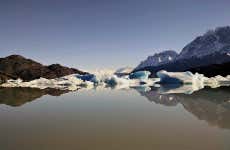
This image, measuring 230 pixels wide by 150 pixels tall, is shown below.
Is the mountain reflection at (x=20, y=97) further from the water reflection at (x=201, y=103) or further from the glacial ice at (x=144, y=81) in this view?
the glacial ice at (x=144, y=81)

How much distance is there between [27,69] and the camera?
122 metres

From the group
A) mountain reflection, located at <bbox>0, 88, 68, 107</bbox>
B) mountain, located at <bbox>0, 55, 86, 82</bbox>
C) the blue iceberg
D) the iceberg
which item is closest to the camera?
mountain reflection, located at <bbox>0, 88, 68, 107</bbox>

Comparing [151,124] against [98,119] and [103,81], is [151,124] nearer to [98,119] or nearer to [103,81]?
[98,119]

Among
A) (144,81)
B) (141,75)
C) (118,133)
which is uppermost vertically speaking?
(141,75)

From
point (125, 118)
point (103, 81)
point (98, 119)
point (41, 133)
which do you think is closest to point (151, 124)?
point (125, 118)

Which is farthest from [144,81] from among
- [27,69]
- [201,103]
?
[27,69]

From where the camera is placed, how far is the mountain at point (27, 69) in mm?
114188

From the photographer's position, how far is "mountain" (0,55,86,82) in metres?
114

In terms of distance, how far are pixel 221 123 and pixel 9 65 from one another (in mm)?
136180

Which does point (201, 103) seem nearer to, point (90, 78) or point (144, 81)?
point (144, 81)

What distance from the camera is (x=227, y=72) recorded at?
6353cm

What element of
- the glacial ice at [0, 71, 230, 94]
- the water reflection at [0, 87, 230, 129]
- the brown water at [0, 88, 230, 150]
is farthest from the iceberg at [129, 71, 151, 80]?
the brown water at [0, 88, 230, 150]

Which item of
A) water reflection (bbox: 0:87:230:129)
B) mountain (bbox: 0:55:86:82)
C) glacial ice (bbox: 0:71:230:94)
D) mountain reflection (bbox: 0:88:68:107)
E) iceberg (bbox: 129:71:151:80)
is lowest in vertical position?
water reflection (bbox: 0:87:230:129)

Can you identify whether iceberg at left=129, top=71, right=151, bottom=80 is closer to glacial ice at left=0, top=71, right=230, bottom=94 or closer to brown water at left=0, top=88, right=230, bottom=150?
glacial ice at left=0, top=71, right=230, bottom=94
